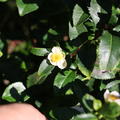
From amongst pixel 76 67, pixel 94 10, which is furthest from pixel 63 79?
pixel 94 10

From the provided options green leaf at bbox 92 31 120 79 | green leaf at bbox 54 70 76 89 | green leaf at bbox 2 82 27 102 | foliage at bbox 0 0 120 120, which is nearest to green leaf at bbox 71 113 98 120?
foliage at bbox 0 0 120 120

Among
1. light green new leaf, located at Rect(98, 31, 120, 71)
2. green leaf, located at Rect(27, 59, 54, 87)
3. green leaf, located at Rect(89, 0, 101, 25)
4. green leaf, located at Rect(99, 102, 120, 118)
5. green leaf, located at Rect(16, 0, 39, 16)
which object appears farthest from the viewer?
green leaf, located at Rect(16, 0, 39, 16)

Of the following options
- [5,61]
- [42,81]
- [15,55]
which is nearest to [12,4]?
[15,55]

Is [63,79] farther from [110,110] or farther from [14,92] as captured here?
[110,110]

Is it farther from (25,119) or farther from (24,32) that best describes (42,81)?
(24,32)

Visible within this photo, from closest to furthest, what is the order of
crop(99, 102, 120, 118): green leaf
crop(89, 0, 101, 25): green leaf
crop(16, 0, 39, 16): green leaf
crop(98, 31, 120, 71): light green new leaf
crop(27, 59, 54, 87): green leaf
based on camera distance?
crop(99, 102, 120, 118): green leaf, crop(98, 31, 120, 71): light green new leaf, crop(89, 0, 101, 25): green leaf, crop(27, 59, 54, 87): green leaf, crop(16, 0, 39, 16): green leaf

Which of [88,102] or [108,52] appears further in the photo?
[108,52]

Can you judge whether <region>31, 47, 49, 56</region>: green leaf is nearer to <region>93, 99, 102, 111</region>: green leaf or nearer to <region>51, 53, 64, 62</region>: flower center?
<region>51, 53, 64, 62</region>: flower center
